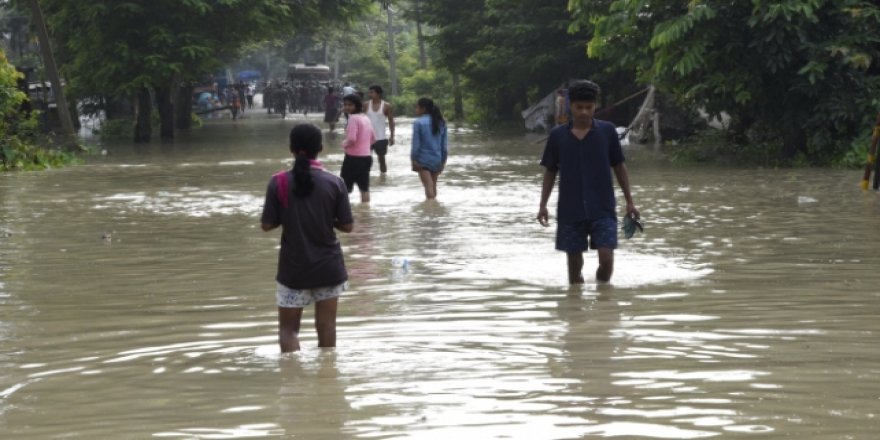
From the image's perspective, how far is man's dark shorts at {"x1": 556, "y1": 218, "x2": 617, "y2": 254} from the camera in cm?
955

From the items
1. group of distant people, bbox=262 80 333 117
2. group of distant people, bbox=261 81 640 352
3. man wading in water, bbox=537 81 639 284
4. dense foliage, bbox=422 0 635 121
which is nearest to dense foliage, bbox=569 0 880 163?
group of distant people, bbox=261 81 640 352

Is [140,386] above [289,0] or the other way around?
the other way around

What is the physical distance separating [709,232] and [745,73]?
976 centimetres

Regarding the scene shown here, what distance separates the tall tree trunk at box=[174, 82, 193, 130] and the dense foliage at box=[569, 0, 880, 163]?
28687 millimetres

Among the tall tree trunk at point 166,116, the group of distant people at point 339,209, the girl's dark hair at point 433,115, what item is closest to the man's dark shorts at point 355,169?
the girl's dark hair at point 433,115

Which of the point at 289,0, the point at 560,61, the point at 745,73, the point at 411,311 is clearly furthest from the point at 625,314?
the point at 289,0

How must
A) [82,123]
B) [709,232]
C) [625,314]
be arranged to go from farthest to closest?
1. [82,123]
2. [709,232]
3. [625,314]

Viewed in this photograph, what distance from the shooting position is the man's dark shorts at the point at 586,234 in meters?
9.55

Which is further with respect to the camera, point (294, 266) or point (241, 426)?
point (294, 266)

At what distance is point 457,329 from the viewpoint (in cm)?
818

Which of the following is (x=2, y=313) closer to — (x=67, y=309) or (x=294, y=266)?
(x=67, y=309)

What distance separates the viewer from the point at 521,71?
4212cm

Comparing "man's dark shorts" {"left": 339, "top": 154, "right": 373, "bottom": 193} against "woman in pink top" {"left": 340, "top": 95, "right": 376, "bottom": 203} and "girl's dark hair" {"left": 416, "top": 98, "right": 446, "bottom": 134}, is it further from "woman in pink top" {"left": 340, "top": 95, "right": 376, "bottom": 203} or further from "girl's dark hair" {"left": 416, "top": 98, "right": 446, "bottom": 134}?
"girl's dark hair" {"left": 416, "top": 98, "right": 446, "bottom": 134}

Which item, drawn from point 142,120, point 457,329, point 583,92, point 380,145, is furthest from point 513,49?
point 457,329
